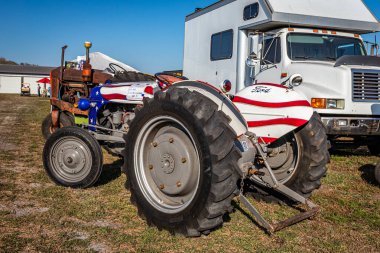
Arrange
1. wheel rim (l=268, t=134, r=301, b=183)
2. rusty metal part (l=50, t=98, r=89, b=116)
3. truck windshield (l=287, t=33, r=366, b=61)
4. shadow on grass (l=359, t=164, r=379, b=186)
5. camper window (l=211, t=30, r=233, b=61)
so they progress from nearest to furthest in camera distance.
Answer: wheel rim (l=268, t=134, r=301, b=183)
shadow on grass (l=359, t=164, r=379, b=186)
rusty metal part (l=50, t=98, r=89, b=116)
truck windshield (l=287, t=33, r=366, b=61)
camper window (l=211, t=30, r=233, b=61)

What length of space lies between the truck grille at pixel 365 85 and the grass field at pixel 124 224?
2194 millimetres

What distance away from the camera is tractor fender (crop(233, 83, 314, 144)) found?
331cm

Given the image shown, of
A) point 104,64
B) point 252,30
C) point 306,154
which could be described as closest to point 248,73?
point 252,30

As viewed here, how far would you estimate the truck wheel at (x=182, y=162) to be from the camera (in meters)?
2.73

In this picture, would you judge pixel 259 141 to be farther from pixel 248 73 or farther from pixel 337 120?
pixel 248 73

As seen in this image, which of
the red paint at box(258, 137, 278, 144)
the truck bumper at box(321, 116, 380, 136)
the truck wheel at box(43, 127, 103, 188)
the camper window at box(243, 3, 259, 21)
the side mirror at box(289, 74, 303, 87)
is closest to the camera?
the red paint at box(258, 137, 278, 144)

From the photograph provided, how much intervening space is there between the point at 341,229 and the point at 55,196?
302 cm

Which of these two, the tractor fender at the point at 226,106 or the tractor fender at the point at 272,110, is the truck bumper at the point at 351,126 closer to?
the tractor fender at the point at 272,110

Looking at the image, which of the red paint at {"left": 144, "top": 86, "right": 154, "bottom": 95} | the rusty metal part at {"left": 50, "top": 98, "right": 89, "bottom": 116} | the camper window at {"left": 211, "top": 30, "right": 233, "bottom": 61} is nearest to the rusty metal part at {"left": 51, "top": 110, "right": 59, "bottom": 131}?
the rusty metal part at {"left": 50, "top": 98, "right": 89, "bottom": 116}

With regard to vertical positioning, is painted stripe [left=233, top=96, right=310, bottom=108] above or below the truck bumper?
above

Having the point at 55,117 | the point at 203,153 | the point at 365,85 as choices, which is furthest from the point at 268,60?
the point at 203,153

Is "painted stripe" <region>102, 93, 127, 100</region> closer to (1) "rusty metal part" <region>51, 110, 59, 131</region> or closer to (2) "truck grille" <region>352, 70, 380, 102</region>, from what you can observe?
(1) "rusty metal part" <region>51, 110, 59, 131</region>

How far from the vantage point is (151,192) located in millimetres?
3314

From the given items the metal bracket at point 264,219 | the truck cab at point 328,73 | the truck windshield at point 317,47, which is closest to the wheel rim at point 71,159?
the metal bracket at point 264,219
